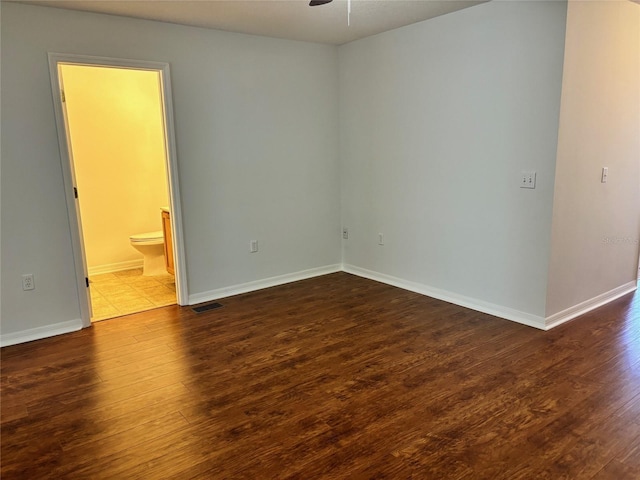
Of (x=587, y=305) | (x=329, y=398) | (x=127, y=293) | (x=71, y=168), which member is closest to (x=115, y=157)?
(x=127, y=293)

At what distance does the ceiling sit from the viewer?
3148mm

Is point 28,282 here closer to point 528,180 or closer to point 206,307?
point 206,307

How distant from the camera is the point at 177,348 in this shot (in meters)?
3.18

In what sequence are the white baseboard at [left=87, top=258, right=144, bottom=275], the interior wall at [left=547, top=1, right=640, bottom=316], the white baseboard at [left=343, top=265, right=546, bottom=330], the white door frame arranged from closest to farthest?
1. the interior wall at [left=547, top=1, right=640, bottom=316]
2. the white door frame
3. the white baseboard at [left=343, top=265, right=546, bottom=330]
4. the white baseboard at [left=87, top=258, right=144, bottom=275]

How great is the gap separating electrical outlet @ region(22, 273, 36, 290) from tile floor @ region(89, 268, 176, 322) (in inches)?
22.7

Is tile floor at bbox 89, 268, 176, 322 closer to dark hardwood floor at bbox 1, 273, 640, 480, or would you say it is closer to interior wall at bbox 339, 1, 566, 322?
dark hardwood floor at bbox 1, 273, 640, 480

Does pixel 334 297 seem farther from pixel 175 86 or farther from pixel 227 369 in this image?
pixel 175 86

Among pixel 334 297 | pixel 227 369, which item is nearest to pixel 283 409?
pixel 227 369

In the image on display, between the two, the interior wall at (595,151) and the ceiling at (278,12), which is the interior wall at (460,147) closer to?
the interior wall at (595,151)

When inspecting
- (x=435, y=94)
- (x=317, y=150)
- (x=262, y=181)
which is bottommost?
(x=262, y=181)

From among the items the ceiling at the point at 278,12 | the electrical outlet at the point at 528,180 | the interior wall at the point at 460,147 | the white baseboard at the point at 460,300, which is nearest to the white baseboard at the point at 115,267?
the white baseboard at the point at 460,300

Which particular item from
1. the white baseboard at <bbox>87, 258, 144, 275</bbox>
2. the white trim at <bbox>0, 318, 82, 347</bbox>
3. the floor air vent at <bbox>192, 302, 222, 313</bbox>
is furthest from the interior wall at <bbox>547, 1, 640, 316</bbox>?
the white baseboard at <bbox>87, 258, 144, 275</bbox>

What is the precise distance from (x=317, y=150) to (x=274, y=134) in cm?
55

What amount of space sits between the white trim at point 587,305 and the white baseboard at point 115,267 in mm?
4476
